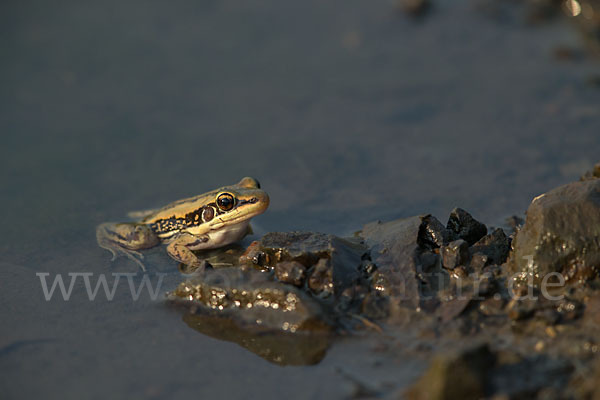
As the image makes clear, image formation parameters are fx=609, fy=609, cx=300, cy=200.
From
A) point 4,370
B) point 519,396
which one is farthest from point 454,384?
point 4,370

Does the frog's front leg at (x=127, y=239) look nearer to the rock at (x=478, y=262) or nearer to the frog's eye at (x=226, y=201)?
the frog's eye at (x=226, y=201)

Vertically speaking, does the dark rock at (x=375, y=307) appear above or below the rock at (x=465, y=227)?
below

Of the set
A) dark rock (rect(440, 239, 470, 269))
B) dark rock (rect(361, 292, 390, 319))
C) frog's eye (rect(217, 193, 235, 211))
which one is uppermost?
frog's eye (rect(217, 193, 235, 211))

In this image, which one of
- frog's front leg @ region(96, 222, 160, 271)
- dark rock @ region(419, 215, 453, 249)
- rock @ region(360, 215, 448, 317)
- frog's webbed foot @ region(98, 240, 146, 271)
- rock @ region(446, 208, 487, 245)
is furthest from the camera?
frog's front leg @ region(96, 222, 160, 271)

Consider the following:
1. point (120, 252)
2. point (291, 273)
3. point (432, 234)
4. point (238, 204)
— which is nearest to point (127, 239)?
point (120, 252)

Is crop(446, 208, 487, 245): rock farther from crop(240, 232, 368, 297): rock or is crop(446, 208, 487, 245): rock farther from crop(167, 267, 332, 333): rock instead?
crop(167, 267, 332, 333): rock

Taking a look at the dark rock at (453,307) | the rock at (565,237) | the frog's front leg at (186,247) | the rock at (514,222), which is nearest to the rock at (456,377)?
the dark rock at (453,307)

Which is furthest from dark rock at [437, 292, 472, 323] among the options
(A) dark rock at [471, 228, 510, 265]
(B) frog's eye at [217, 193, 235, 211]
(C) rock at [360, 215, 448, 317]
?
(B) frog's eye at [217, 193, 235, 211]

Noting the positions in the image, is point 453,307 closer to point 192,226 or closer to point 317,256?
point 317,256
